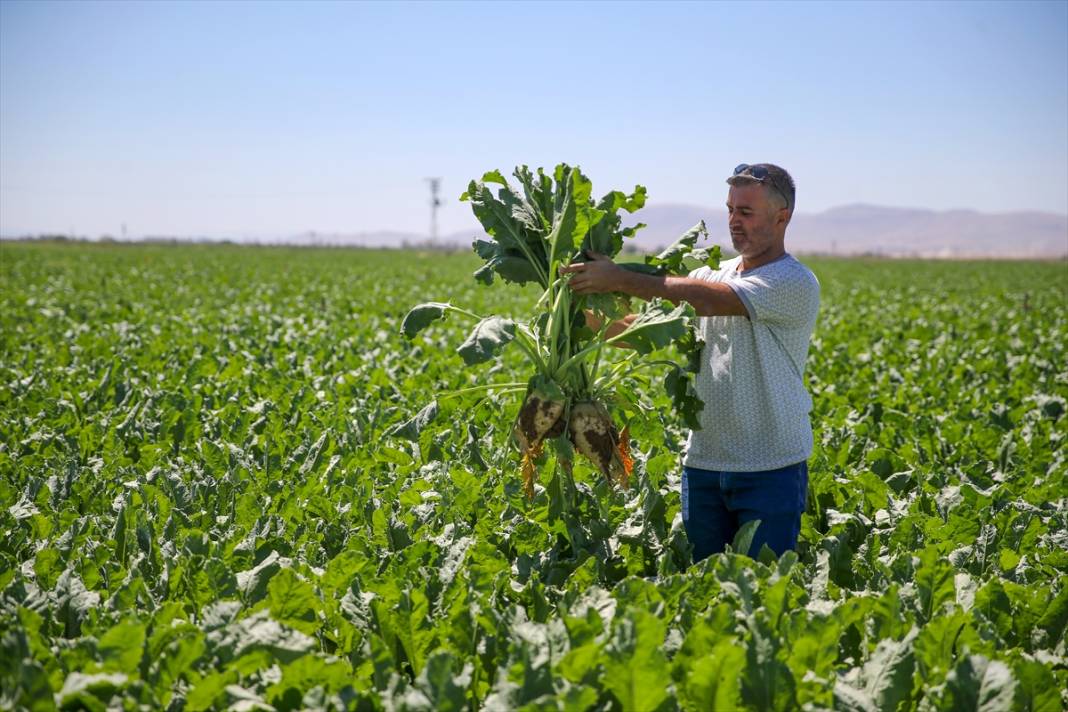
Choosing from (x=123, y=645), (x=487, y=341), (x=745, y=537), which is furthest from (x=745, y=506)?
(x=123, y=645)

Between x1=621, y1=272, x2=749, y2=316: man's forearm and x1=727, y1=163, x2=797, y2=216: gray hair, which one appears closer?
x1=621, y1=272, x2=749, y2=316: man's forearm

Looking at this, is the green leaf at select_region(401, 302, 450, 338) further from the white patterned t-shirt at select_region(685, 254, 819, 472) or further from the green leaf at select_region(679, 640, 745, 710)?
the green leaf at select_region(679, 640, 745, 710)

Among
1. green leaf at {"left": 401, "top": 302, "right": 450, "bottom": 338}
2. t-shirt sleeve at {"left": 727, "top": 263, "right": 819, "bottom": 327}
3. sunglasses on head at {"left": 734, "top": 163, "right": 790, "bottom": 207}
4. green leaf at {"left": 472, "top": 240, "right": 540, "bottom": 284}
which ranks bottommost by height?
green leaf at {"left": 401, "top": 302, "right": 450, "bottom": 338}

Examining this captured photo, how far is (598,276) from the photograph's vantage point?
3133 mm

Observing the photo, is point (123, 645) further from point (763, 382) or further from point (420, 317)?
point (763, 382)

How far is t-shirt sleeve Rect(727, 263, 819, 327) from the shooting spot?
10.8ft

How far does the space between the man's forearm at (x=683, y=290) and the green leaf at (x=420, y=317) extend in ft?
2.49

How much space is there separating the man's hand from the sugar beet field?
691 millimetres

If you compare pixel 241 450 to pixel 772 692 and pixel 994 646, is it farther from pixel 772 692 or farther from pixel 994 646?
pixel 994 646

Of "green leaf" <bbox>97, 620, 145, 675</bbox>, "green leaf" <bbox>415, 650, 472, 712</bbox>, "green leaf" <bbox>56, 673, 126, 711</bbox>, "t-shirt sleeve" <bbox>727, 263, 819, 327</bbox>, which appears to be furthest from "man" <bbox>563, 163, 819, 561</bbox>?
"green leaf" <bbox>56, 673, 126, 711</bbox>

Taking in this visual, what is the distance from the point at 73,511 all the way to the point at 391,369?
14.5 ft

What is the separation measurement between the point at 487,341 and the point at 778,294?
1.21 m

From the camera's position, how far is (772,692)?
2.26 metres

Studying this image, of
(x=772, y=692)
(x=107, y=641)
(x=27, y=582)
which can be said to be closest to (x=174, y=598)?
(x=27, y=582)
